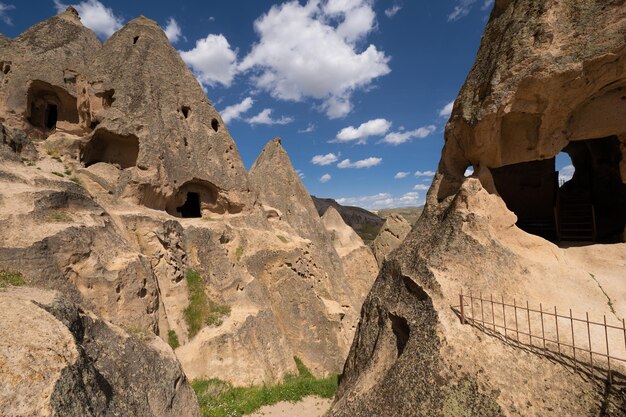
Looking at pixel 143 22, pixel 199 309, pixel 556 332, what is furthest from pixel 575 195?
pixel 143 22

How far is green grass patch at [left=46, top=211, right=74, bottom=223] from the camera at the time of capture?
6.28 m

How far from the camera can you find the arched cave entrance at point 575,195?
8.99m

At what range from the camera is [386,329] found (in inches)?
244

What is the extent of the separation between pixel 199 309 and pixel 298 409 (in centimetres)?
367

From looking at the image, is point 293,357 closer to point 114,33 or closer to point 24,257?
point 24,257

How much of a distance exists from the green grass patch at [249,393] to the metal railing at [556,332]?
5686mm

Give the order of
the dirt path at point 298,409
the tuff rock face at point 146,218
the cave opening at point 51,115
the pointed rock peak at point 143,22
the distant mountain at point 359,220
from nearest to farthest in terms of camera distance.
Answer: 1. the tuff rock face at point 146,218
2. the dirt path at point 298,409
3. the pointed rock peak at point 143,22
4. the cave opening at point 51,115
5. the distant mountain at point 359,220

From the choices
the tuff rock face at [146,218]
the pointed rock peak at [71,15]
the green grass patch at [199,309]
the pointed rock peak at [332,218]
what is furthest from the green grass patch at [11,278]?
the pointed rock peak at [332,218]

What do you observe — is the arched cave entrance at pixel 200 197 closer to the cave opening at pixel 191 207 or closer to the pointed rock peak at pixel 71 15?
the cave opening at pixel 191 207

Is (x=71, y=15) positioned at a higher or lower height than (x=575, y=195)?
higher

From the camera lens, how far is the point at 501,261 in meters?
5.75

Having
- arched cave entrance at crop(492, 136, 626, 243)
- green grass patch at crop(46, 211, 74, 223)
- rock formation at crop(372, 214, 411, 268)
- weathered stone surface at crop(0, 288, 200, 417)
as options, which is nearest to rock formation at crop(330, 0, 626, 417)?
arched cave entrance at crop(492, 136, 626, 243)

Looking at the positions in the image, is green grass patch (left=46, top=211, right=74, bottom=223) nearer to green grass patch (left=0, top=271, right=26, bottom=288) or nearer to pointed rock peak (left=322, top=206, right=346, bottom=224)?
green grass patch (left=0, top=271, right=26, bottom=288)

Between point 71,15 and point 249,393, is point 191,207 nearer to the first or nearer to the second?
point 249,393
